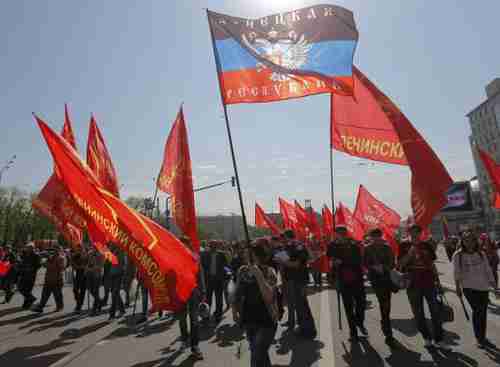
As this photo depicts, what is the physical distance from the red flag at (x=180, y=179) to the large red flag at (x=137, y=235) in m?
1.56

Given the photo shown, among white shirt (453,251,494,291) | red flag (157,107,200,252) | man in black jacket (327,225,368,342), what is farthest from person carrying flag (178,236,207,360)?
white shirt (453,251,494,291)

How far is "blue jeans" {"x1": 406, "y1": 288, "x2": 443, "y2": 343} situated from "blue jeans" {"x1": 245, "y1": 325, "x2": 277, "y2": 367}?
9.40 feet

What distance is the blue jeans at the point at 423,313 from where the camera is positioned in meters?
5.62

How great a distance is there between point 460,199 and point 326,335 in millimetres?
59831

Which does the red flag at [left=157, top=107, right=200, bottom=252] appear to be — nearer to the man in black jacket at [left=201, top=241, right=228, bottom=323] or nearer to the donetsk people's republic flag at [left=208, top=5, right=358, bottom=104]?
the donetsk people's republic flag at [left=208, top=5, right=358, bottom=104]

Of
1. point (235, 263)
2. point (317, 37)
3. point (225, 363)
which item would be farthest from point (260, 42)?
point (235, 263)

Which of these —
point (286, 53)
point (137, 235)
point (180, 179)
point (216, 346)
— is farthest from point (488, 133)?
point (137, 235)

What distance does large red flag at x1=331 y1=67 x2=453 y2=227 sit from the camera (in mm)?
6613

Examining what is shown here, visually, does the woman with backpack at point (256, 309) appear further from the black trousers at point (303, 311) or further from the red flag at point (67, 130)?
the red flag at point (67, 130)

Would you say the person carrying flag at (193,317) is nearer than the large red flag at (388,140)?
Yes

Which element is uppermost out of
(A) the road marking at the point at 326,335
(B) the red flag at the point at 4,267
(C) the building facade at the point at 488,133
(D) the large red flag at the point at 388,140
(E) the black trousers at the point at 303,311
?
(C) the building facade at the point at 488,133

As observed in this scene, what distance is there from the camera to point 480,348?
5.38 m

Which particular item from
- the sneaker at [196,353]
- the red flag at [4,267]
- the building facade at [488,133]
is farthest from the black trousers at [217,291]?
the building facade at [488,133]

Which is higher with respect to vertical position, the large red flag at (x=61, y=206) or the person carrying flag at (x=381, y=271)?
the large red flag at (x=61, y=206)
